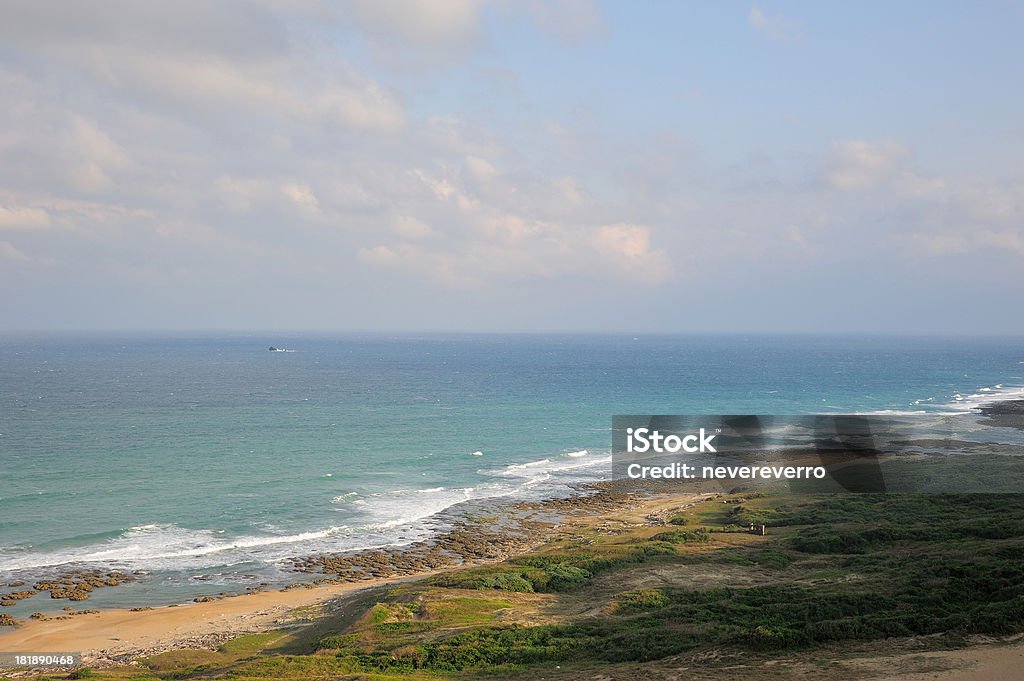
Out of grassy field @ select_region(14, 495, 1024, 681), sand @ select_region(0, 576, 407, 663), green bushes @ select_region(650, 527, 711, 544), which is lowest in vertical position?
sand @ select_region(0, 576, 407, 663)

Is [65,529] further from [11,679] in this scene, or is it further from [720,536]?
[720,536]

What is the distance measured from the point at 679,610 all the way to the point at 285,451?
48197 millimetres

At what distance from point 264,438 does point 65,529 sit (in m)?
29.4

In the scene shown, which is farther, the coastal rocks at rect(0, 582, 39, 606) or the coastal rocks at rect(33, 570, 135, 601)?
the coastal rocks at rect(33, 570, 135, 601)

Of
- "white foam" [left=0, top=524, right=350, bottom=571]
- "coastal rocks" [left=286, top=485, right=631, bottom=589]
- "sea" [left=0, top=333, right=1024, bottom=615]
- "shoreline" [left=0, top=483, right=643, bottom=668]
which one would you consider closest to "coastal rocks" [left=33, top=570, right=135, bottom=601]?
"sea" [left=0, top=333, right=1024, bottom=615]

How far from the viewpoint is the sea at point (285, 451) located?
3903cm

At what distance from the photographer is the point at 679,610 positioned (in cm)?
2364

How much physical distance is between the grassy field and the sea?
37.4 ft

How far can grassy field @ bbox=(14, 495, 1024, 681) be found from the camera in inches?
758

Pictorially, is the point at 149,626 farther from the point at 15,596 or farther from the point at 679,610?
the point at 679,610

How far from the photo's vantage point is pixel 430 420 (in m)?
83.9

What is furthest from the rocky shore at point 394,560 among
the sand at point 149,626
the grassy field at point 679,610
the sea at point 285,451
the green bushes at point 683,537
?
the green bushes at point 683,537

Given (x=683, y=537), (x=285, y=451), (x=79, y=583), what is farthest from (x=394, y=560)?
(x=285, y=451)

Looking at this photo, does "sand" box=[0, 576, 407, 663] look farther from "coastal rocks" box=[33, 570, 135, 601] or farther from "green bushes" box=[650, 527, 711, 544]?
"green bushes" box=[650, 527, 711, 544]
